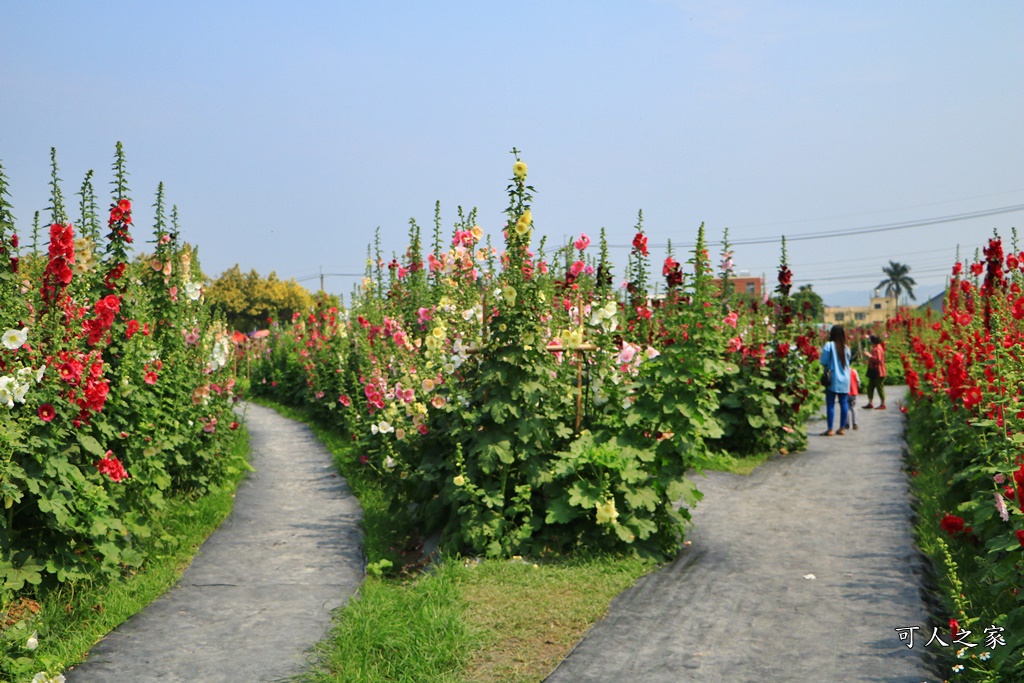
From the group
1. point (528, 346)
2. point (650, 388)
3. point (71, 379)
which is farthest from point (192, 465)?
point (650, 388)

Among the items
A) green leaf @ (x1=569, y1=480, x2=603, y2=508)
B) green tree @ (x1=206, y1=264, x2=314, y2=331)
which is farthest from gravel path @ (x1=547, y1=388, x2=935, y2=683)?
green tree @ (x1=206, y1=264, x2=314, y2=331)

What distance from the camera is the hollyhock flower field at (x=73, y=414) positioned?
4.86 metres

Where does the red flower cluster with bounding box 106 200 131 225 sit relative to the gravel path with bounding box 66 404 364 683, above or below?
above

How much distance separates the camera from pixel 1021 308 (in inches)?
237

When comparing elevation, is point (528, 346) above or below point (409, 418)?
above

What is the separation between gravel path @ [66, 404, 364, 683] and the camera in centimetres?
459

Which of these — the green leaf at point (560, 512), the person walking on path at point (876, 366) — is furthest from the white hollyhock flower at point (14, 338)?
the person walking on path at point (876, 366)

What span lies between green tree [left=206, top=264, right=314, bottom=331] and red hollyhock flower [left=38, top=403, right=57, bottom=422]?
4016 cm

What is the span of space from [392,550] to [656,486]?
7.10ft

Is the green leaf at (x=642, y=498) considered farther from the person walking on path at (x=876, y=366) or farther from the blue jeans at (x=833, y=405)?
the person walking on path at (x=876, y=366)

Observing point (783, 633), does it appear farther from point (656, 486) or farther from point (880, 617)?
point (656, 486)

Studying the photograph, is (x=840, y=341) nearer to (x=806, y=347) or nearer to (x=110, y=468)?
(x=806, y=347)

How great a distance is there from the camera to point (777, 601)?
5227 millimetres

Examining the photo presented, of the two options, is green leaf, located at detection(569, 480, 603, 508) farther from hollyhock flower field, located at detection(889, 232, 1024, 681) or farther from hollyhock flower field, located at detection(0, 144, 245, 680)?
hollyhock flower field, located at detection(0, 144, 245, 680)
